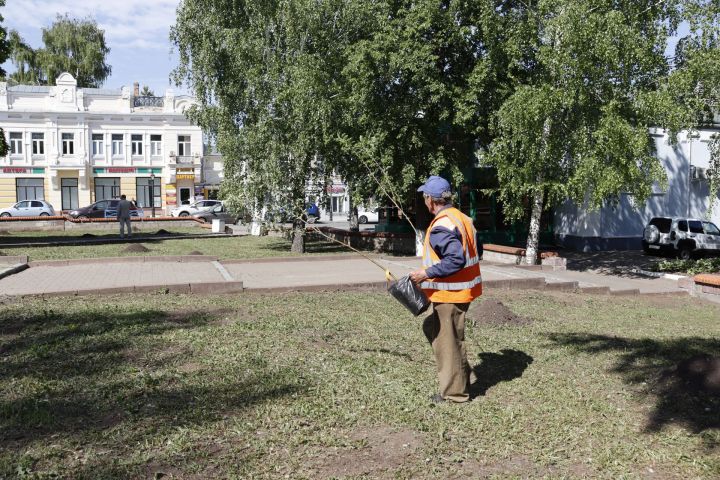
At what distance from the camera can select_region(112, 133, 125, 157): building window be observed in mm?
45969

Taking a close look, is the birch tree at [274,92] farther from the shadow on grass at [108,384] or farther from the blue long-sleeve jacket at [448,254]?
the blue long-sleeve jacket at [448,254]

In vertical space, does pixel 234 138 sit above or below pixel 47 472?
above

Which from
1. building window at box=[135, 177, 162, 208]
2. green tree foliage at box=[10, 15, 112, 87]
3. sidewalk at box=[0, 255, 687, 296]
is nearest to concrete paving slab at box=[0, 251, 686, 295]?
sidewalk at box=[0, 255, 687, 296]

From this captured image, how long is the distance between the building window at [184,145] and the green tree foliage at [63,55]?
9.05m

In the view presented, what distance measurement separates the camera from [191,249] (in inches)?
763

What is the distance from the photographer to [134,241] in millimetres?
22562

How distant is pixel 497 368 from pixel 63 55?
164ft

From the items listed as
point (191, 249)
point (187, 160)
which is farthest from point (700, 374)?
point (187, 160)

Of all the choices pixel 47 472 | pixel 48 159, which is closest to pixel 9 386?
pixel 47 472

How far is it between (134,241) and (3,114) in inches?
1090

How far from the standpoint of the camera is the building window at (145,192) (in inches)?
1832

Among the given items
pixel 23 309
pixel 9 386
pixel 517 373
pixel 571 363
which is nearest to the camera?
pixel 9 386

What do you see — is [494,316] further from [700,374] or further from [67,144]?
[67,144]

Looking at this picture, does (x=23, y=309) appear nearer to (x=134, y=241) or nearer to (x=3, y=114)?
(x=134, y=241)
